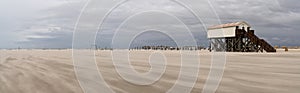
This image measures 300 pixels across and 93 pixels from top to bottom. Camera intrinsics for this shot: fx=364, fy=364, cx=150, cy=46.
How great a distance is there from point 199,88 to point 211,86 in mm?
524

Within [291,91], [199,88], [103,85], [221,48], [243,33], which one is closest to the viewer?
[291,91]

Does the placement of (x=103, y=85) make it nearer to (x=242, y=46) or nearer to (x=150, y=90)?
(x=150, y=90)

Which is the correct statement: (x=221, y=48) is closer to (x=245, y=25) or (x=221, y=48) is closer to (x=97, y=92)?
(x=245, y=25)

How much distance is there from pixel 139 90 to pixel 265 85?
3401mm

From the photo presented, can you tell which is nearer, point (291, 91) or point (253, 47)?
point (291, 91)

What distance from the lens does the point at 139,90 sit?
28.9ft

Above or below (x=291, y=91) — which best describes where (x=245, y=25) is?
above

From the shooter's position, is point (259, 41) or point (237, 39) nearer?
point (259, 41)

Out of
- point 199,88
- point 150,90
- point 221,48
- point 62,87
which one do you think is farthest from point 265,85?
point 221,48

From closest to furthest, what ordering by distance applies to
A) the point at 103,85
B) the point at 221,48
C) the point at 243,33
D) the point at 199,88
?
the point at 199,88
the point at 103,85
the point at 243,33
the point at 221,48

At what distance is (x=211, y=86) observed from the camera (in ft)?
31.3

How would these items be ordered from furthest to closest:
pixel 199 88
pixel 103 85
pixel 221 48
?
pixel 221 48 < pixel 103 85 < pixel 199 88

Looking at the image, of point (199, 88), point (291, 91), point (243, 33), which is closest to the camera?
point (291, 91)

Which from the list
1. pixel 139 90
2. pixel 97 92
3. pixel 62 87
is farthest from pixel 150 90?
pixel 62 87
